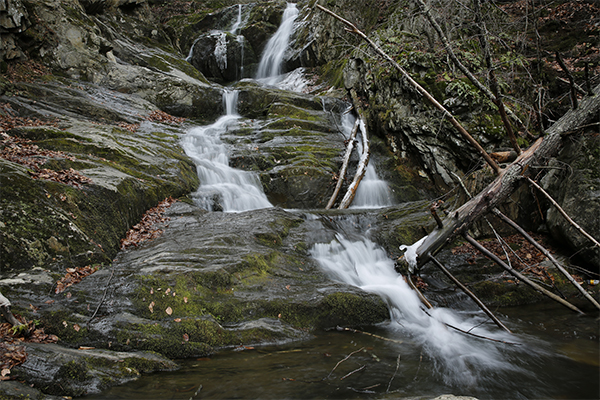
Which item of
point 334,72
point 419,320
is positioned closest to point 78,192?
point 419,320

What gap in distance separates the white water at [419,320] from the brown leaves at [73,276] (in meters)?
3.69

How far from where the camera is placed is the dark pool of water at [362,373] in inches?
115

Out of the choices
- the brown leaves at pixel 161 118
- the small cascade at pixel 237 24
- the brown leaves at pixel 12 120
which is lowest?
the brown leaves at pixel 12 120

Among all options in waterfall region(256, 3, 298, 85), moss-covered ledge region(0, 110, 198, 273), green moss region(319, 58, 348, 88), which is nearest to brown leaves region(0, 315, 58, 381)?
moss-covered ledge region(0, 110, 198, 273)

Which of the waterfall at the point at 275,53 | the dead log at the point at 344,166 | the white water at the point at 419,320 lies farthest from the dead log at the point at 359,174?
the waterfall at the point at 275,53

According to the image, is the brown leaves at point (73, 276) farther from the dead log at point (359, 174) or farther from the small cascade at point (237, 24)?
the small cascade at point (237, 24)

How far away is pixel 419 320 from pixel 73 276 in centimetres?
504

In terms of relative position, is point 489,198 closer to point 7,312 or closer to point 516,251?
point 516,251

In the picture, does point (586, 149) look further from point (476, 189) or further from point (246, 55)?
point (246, 55)

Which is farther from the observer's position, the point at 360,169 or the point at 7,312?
the point at 360,169

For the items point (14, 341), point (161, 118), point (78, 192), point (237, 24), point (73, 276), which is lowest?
point (14, 341)

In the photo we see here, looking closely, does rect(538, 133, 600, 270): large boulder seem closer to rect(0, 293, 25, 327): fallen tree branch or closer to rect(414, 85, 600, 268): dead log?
→ rect(414, 85, 600, 268): dead log

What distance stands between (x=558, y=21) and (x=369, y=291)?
41.7ft

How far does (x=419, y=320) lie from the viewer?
492 centimetres
